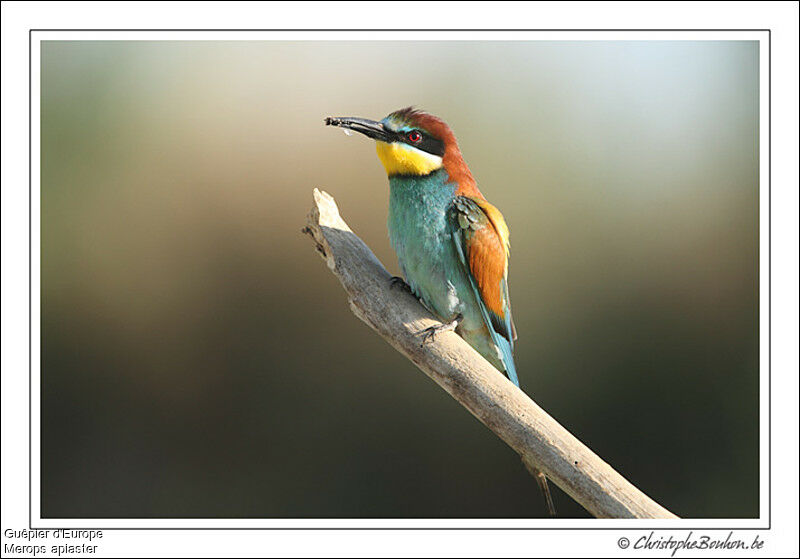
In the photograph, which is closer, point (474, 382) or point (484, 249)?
point (474, 382)

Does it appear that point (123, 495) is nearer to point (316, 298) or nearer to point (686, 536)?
point (316, 298)

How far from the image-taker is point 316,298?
2.96 m

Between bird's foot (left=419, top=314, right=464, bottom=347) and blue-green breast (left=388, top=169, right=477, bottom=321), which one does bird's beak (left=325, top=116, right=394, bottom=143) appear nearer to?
blue-green breast (left=388, top=169, right=477, bottom=321)

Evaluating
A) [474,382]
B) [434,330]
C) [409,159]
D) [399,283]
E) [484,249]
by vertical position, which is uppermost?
[409,159]

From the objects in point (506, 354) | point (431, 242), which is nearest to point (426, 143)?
point (431, 242)

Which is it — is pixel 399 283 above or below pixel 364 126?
below

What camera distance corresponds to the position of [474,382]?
1.88 meters

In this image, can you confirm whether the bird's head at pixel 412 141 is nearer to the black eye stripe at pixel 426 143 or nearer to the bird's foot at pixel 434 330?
the black eye stripe at pixel 426 143

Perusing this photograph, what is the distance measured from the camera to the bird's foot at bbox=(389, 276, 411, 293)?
2079 mm

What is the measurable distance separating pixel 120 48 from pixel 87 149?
453mm

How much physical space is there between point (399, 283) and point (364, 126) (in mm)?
495

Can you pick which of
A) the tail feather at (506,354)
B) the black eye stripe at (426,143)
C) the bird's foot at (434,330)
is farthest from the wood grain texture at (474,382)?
the black eye stripe at (426,143)

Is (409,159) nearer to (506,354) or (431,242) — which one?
(431,242)

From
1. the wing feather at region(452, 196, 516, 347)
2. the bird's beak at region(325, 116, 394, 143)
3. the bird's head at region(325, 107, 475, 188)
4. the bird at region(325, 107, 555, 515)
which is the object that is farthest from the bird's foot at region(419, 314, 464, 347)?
the bird's beak at region(325, 116, 394, 143)
